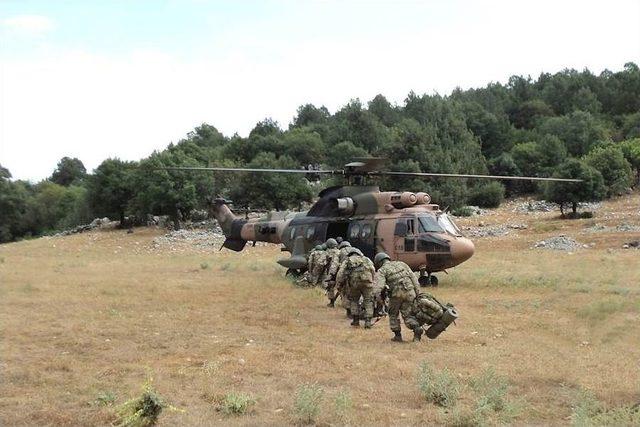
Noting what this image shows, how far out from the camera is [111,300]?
1449 cm

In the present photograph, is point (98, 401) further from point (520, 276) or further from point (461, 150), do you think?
point (461, 150)

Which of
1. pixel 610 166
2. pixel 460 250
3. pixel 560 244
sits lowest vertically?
pixel 560 244

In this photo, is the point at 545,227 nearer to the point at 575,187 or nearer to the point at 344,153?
the point at 575,187

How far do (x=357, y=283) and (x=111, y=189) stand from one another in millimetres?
37172

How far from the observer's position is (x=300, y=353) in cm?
922

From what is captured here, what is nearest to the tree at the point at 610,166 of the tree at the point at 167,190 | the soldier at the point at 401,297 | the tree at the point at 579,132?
the tree at the point at 579,132

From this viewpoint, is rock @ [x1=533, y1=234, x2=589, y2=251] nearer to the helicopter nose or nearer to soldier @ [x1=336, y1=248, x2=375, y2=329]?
the helicopter nose

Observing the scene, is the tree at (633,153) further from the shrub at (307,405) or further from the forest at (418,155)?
the shrub at (307,405)

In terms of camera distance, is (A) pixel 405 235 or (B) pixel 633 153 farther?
(B) pixel 633 153

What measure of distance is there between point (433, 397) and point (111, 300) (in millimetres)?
9553

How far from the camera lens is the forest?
42.9 meters

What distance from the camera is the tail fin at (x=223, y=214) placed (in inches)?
870

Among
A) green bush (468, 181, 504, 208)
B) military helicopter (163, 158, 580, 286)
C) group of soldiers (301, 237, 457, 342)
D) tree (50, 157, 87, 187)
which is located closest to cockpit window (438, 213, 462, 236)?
military helicopter (163, 158, 580, 286)

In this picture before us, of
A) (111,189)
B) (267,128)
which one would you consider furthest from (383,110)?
(111,189)
